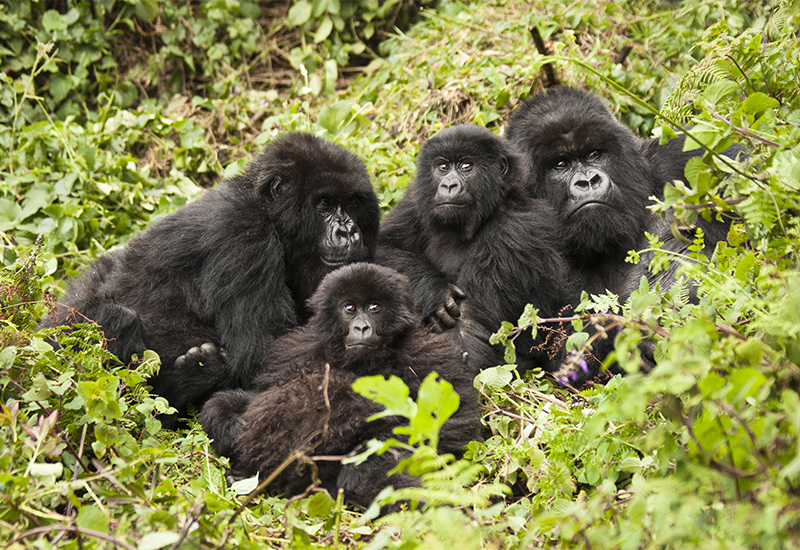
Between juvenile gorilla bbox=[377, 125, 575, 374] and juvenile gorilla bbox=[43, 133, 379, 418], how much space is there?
1.25ft

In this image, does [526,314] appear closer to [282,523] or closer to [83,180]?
[282,523]

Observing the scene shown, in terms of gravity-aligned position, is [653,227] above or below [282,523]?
above

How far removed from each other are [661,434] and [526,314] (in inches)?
37.8

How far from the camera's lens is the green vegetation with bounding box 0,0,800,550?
1.96m

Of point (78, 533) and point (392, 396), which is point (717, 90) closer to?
point (392, 396)

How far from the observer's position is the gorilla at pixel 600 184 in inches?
162

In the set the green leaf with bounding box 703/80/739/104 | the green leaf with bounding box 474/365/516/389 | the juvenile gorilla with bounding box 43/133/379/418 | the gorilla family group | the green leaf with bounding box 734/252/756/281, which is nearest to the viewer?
the green leaf with bounding box 734/252/756/281

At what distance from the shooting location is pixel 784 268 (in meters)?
2.37

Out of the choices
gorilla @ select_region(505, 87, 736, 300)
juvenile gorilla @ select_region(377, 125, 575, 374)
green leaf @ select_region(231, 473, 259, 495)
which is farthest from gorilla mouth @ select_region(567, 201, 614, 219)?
green leaf @ select_region(231, 473, 259, 495)

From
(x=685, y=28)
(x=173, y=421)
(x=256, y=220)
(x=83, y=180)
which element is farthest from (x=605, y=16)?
(x=173, y=421)

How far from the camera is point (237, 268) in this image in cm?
378

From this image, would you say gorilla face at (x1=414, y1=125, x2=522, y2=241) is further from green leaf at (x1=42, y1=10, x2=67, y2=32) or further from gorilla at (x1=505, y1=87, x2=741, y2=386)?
green leaf at (x1=42, y1=10, x2=67, y2=32)

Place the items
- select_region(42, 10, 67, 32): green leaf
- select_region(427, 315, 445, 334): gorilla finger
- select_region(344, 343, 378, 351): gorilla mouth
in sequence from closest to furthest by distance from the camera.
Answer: select_region(344, 343, 378, 351): gorilla mouth, select_region(427, 315, 445, 334): gorilla finger, select_region(42, 10, 67, 32): green leaf

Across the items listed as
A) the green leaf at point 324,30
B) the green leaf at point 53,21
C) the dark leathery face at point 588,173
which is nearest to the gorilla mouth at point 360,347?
the dark leathery face at point 588,173
